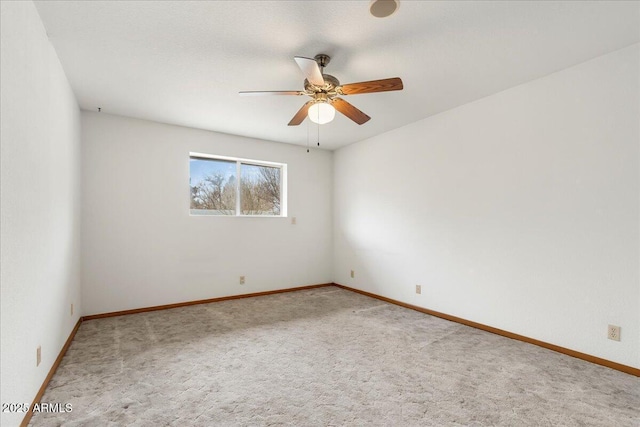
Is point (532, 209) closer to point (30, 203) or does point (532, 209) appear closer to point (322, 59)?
point (322, 59)

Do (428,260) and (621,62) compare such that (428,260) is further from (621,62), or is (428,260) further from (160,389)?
(160,389)

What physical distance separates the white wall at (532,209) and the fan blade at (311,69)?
1.99 m

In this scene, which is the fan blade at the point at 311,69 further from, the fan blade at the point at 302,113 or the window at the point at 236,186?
the window at the point at 236,186

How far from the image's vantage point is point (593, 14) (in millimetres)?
1912

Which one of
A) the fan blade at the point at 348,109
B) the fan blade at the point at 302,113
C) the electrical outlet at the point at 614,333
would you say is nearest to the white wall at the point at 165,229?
the fan blade at the point at 302,113

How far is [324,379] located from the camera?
6.97 ft

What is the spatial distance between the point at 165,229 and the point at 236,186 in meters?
1.18

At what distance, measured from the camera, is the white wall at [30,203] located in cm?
142

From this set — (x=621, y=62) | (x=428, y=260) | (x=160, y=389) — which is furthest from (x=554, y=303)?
(x=160, y=389)

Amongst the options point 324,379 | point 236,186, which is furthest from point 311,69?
point 236,186

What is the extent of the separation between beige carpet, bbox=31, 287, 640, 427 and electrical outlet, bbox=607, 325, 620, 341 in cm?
25

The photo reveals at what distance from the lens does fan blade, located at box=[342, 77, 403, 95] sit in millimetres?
2133

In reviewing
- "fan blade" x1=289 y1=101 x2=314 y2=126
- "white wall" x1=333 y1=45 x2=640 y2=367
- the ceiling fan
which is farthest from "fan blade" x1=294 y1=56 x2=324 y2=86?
"white wall" x1=333 y1=45 x2=640 y2=367

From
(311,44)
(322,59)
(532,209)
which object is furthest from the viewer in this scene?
(532,209)
